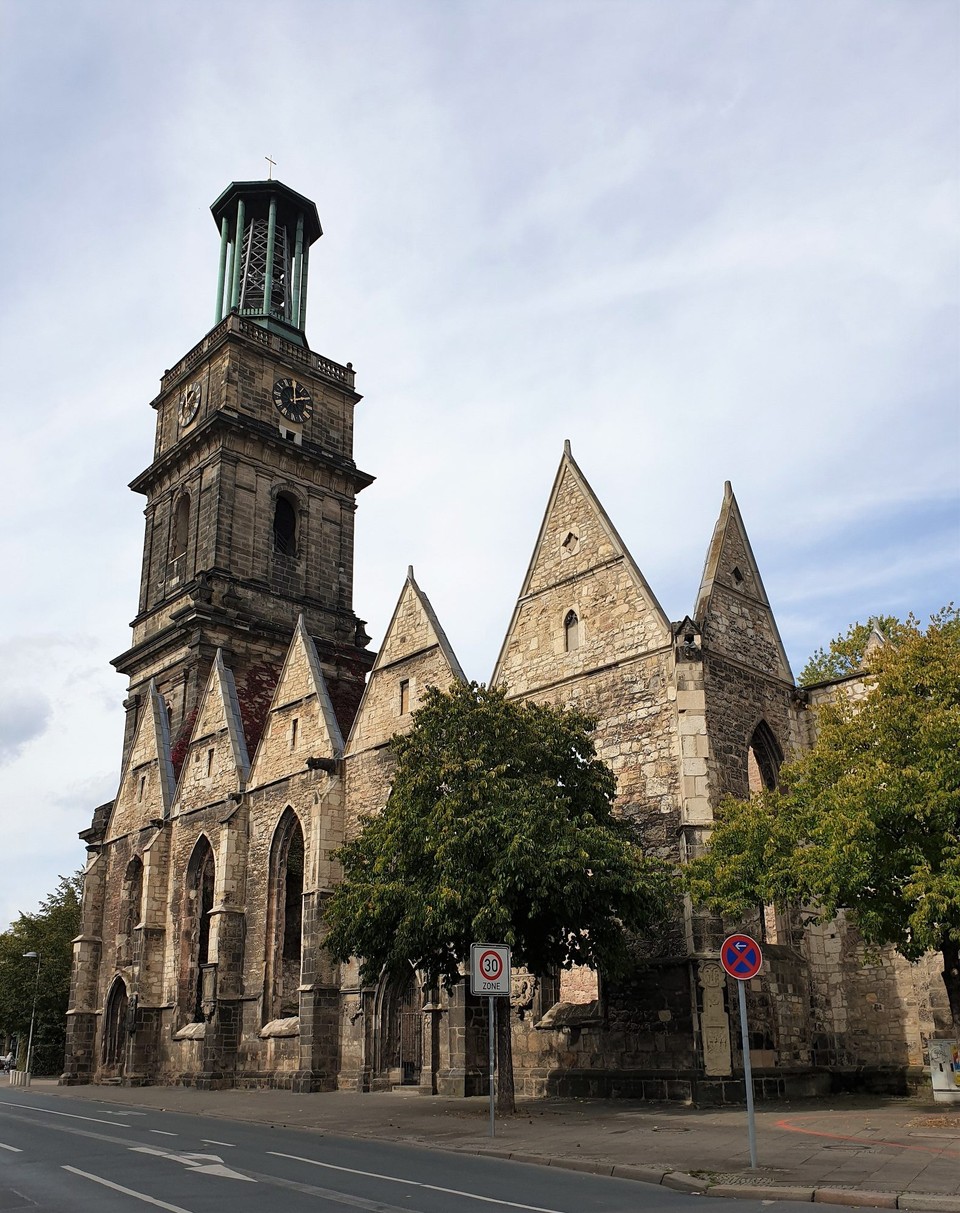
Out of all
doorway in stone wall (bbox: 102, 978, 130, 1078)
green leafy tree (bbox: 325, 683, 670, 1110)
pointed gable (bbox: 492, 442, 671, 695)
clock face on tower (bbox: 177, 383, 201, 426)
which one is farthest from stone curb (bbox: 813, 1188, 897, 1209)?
clock face on tower (bbox: 177, 383, 201, 426)

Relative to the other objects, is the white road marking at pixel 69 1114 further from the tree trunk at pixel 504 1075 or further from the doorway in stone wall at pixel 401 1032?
the doorway in stone wall at pixel 401 1032

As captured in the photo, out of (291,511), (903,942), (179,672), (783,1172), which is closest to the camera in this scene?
(783,1172)

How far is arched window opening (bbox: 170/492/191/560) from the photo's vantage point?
47.7 metres

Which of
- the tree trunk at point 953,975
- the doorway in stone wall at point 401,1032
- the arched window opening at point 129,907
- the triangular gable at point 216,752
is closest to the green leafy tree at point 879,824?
the tree trunk at point 953,975

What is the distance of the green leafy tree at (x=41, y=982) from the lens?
51031 millimetres

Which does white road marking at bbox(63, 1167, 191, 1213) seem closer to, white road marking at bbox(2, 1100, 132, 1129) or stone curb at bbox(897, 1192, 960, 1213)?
stone curb at bbox(897, 1192, 960, 1213)

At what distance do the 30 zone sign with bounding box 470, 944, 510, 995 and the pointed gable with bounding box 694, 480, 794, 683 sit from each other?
854 cm

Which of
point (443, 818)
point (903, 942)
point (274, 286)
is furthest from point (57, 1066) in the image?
point (903, 942)

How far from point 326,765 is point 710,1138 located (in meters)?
16.6

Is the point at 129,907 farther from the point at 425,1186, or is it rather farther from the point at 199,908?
the point at 425,1186

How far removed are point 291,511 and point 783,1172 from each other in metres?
40.9

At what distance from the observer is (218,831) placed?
33.8 meters

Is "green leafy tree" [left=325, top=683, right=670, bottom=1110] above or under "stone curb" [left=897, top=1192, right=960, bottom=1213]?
above

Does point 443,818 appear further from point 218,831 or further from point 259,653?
point 259,653
